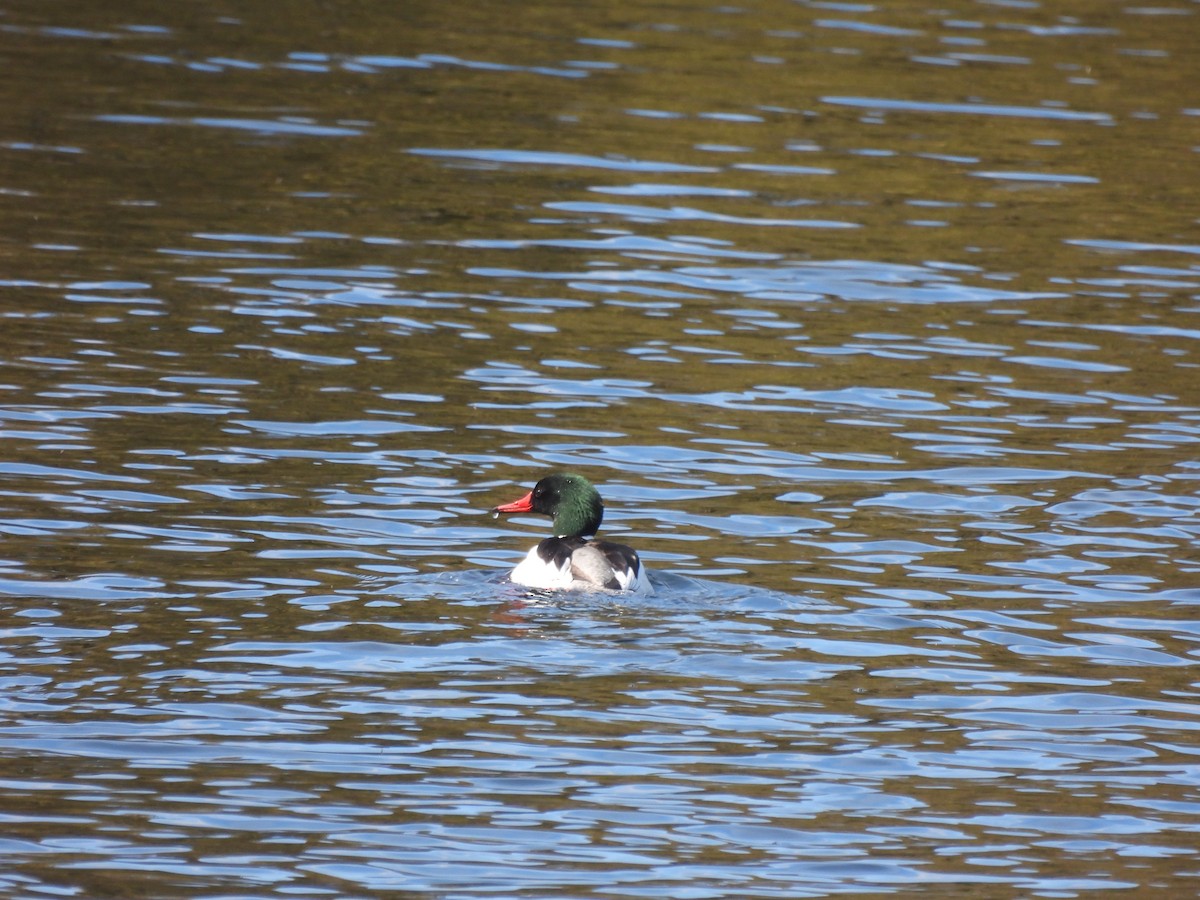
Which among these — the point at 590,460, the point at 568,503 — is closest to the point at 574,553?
the point at 568,503

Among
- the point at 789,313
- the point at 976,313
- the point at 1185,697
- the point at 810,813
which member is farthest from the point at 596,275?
the point at 810,813

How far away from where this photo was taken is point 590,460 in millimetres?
13000

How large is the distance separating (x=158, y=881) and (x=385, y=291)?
407 inches

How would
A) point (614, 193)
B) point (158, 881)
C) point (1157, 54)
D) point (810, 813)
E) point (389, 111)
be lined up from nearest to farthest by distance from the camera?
point (158, 881) < point (810, 813) < point (614, 193) < point (389, 111) < point (1157, 54)

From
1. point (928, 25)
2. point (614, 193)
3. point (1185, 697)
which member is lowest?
point (1185, 697)

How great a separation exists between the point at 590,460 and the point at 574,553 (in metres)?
2.53

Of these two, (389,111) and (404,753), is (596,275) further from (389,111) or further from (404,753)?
(404,753)

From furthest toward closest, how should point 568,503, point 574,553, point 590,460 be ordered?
point 590,460, point 568,503, point 574,553

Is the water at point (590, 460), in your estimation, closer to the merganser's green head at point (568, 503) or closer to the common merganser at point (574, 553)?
the common merganser at point (574, 553)

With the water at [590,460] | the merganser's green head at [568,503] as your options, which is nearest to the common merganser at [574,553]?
the merganser's green head at [568,503]

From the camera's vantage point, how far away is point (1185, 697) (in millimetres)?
9133

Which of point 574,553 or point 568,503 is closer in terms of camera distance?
point 574,553

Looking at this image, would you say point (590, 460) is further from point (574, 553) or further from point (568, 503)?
point (574, 553)

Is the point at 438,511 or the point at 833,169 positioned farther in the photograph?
the point at 833,169
